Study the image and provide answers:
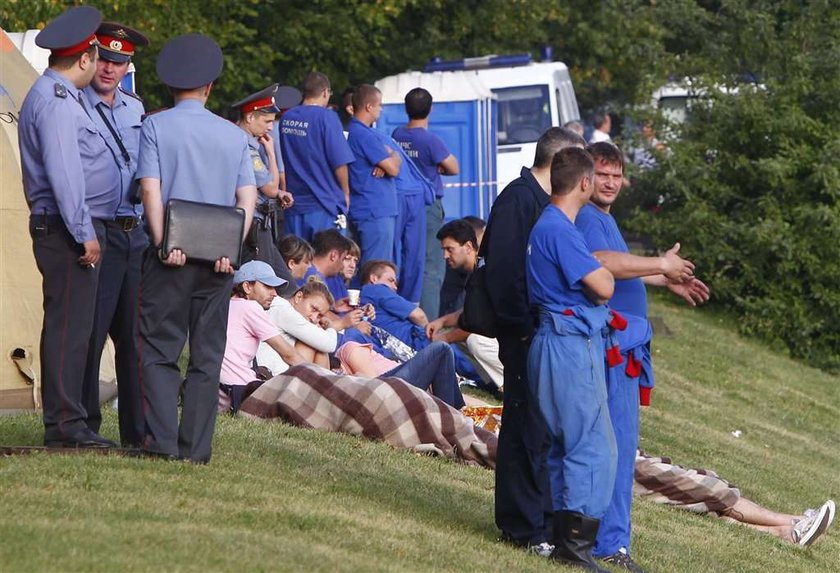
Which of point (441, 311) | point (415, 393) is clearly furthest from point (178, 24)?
point (415, 393)

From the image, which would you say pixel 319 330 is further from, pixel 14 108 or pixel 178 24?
pixel 178 24

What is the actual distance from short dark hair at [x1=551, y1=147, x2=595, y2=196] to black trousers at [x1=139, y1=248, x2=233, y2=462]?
159 centimetres

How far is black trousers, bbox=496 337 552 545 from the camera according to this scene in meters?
7.43

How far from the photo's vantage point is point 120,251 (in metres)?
7.90

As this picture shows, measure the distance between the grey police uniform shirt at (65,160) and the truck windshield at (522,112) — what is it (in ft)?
42.7

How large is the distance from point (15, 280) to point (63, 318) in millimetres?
2570

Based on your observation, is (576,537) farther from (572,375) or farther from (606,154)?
(606,154)

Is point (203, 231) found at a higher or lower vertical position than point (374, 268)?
higher

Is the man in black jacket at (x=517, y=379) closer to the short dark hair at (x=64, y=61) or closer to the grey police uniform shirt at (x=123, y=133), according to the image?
the grey police uniform shirt at (x=123, y=133)

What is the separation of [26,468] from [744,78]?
17.2 meters

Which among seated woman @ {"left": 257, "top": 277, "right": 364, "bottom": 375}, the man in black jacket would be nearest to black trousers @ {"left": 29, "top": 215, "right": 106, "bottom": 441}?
the man in black jacket

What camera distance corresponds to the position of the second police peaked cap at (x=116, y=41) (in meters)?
7.96

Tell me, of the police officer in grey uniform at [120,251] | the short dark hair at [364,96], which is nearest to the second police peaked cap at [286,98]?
the short dark hair at [364,96]

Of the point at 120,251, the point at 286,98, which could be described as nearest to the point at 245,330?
the point at 120,251
